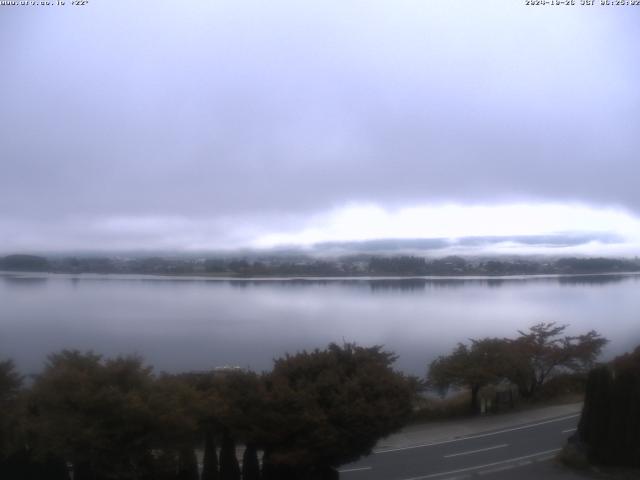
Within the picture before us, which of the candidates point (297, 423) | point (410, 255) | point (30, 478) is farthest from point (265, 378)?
point (410, 255)

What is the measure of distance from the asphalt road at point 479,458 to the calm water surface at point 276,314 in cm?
551

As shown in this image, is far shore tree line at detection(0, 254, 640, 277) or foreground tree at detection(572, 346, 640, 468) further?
far shore tree line at detection(0, 254, 640, 277)

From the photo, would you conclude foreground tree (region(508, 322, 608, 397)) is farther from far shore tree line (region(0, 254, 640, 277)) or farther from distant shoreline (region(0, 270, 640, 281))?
far shore tree line (region(0, 254, 640, 277))

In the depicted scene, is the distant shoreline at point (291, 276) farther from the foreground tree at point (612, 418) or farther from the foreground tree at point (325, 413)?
the foreground tree at point (612, 418)

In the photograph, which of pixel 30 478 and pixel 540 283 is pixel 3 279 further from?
pixel 540 283

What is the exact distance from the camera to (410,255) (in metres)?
35.8

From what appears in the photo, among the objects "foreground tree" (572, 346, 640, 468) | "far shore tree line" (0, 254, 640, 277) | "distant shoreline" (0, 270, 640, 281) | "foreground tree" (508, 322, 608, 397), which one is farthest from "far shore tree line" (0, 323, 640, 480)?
"foreground tree" (508, 322, 608, 397)

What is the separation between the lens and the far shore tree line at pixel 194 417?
33.2 ft

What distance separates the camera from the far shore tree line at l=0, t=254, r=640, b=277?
2381 cm

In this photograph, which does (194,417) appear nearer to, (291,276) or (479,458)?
(479,458)

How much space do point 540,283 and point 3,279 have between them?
29.1 meters

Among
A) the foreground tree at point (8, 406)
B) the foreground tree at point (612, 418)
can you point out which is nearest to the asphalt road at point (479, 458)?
the foreground tree at point (612, 418)

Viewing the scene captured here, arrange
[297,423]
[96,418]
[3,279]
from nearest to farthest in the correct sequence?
[96,418]
[297,423]
[3,279]

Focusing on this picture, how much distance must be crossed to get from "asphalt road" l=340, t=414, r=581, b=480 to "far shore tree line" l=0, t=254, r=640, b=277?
498 inches
